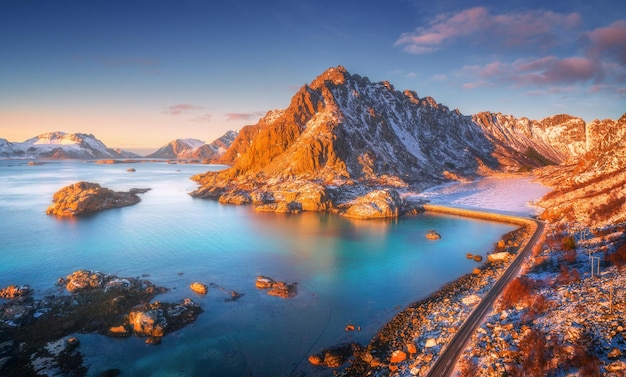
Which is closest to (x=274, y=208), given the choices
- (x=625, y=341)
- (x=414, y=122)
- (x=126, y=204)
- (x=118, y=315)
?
(x=126, y=204)

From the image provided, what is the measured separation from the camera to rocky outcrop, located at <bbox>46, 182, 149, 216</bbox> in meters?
82.2

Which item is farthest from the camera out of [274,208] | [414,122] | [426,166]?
[414,122]

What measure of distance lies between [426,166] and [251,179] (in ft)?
269

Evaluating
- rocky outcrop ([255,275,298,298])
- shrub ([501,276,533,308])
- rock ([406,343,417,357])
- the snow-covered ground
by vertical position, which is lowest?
rocky outcrop ([255,275,298,298])

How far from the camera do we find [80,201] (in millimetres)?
84188

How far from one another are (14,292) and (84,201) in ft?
186

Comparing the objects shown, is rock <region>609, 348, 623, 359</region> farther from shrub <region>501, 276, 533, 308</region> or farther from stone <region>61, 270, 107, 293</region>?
stone <region>61, 270, 107, 293</region>

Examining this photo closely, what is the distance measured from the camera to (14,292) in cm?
3544

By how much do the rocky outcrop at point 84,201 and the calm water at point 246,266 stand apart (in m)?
4.10

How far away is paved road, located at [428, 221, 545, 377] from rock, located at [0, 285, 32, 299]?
40184mm

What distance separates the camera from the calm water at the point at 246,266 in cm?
2667

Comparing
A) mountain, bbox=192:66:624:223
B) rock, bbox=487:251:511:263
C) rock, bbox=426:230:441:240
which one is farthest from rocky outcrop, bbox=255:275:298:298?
mountain, bbox=192:66:624:223

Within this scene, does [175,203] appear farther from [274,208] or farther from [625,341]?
[625,341]

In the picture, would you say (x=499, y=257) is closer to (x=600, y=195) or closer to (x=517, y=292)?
(x=517, y=292)
